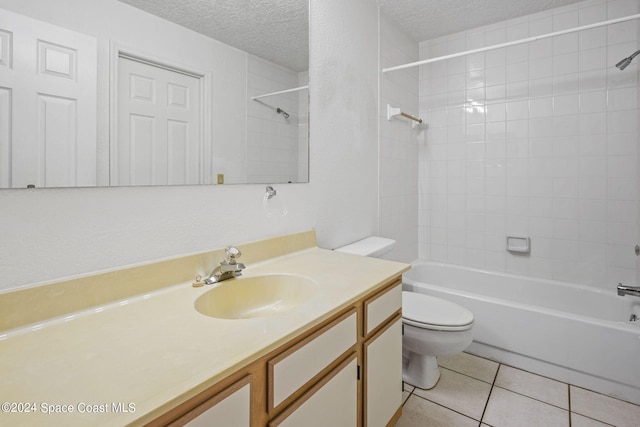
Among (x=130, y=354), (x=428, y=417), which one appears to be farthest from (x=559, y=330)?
(x=130, y=354)

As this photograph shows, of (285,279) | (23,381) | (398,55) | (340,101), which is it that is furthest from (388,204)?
(23,381)

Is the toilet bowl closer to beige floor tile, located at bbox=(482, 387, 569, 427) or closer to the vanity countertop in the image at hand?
beige floor tile, located at bbox=(482, 387, 569, 427)

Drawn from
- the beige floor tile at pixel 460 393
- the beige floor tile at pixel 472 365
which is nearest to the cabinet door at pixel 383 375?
the beige floor tile at pixel 460 393

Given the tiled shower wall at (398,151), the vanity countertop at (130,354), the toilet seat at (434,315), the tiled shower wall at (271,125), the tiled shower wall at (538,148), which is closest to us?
the vanity countertop at (130,354)

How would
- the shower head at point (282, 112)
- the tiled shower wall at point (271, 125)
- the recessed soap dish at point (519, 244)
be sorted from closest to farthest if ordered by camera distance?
the tiled shower wall at point (271, 125)
the shower head at point (282, 112)
the recessed soap dish at point (519, 244)

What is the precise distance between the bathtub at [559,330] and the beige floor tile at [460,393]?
1.10 feet

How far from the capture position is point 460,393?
1742mm

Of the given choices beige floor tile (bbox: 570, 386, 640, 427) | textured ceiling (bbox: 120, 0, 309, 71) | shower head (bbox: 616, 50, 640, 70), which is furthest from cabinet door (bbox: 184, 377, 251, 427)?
shower head (bbox: 616, 50, 640, 70)

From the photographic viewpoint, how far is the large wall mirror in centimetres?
75

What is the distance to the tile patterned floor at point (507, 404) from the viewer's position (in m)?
1.53

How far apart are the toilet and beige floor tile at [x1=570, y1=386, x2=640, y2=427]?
2.08 feet

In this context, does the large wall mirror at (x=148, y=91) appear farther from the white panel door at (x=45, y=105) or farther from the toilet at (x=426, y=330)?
the toilet at (x=426, y=330)

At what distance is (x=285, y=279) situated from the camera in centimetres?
119

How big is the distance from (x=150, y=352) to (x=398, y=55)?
8.31 ft
